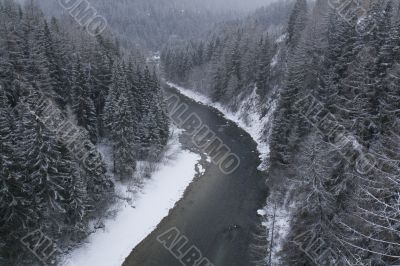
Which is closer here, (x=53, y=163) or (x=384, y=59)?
(x=53, y=163)

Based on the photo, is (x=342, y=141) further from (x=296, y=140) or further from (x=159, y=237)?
(x=159, y=237)

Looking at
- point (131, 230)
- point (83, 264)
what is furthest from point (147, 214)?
point (83, 264)

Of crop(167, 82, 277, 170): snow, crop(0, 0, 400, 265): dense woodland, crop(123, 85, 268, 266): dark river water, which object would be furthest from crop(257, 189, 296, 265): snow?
crop(167, 82, 277, 170): snow

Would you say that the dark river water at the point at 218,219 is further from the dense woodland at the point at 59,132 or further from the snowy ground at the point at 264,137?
the dense woodland at the point at 59,132

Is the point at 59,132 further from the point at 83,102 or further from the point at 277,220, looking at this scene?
the point at 277,220

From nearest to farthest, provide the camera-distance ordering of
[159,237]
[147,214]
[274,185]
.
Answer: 1. [159,237]
2. [147,214]
3. [274,185]

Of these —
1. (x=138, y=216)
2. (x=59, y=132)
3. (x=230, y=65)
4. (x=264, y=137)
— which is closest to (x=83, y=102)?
(x=59, y=132)
